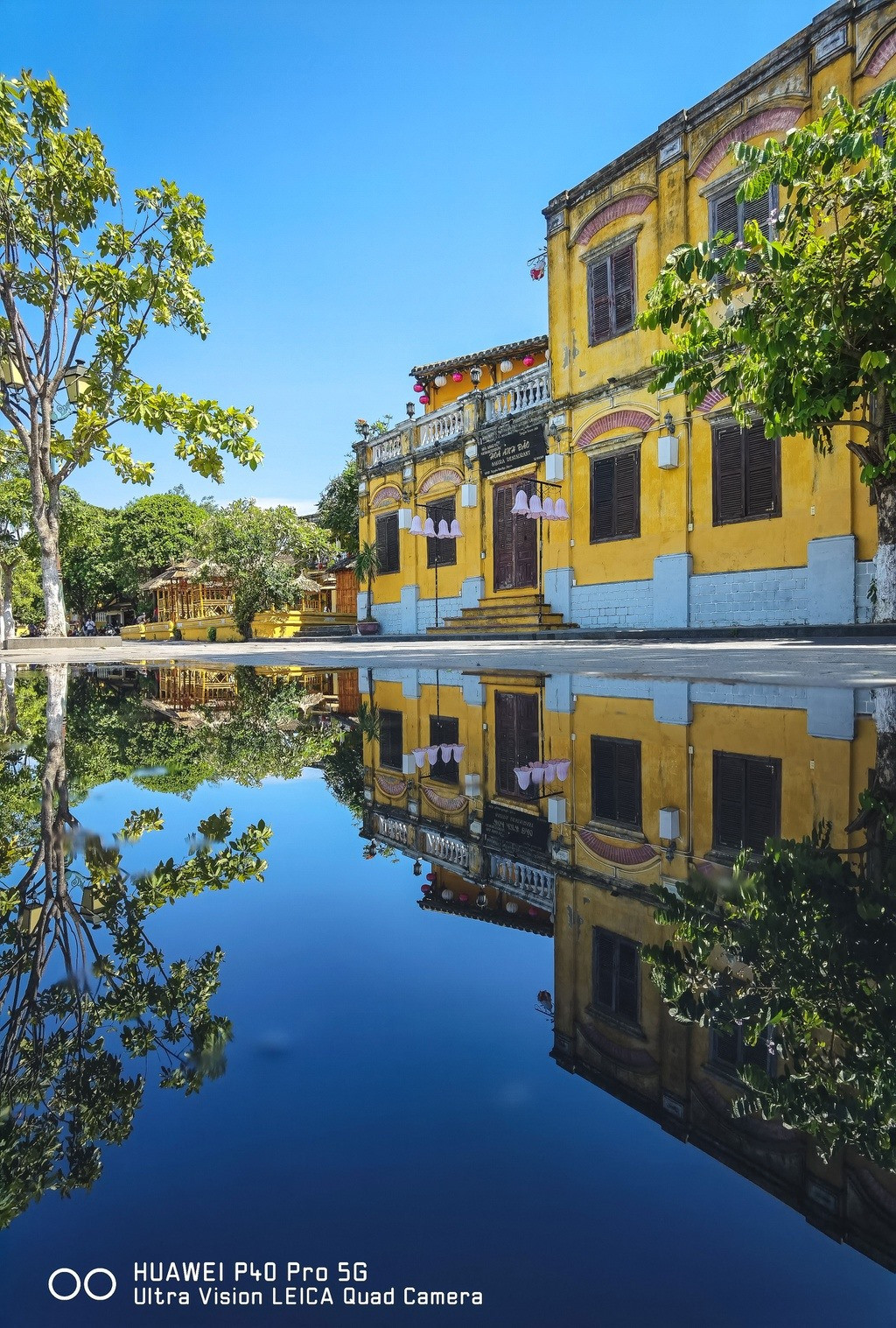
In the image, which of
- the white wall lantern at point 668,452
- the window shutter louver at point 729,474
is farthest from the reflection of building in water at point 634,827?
the white wall lantern at point 668,452

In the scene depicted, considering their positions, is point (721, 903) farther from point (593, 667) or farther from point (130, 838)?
point (593, 667)

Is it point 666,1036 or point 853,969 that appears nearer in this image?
point 666,1036

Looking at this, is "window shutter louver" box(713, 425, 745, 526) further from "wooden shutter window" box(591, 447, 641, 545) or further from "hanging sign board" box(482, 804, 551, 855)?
"hanging sign board" box(482, 804, 551, 855)

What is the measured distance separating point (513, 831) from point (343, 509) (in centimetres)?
2933

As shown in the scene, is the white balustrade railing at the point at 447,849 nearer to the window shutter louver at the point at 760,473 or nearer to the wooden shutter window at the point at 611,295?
the window shutter louver at the point at 760,473

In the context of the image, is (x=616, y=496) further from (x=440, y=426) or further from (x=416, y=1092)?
(x=416, y=1092)

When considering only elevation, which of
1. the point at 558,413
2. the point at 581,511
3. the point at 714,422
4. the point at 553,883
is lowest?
the point at 553,883

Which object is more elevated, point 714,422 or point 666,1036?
point 714,422

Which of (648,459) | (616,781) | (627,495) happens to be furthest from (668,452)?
(616,781)

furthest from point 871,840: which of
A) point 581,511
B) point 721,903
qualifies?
point 581,511

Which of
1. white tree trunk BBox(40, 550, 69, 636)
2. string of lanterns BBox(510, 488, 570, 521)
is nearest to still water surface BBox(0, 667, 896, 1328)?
white tree trunk BBox(40, 550, 69, 636)

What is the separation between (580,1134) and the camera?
65cm

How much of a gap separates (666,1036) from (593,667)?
19.7ft

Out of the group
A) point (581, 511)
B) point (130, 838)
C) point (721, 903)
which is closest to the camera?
point (721, 903)
